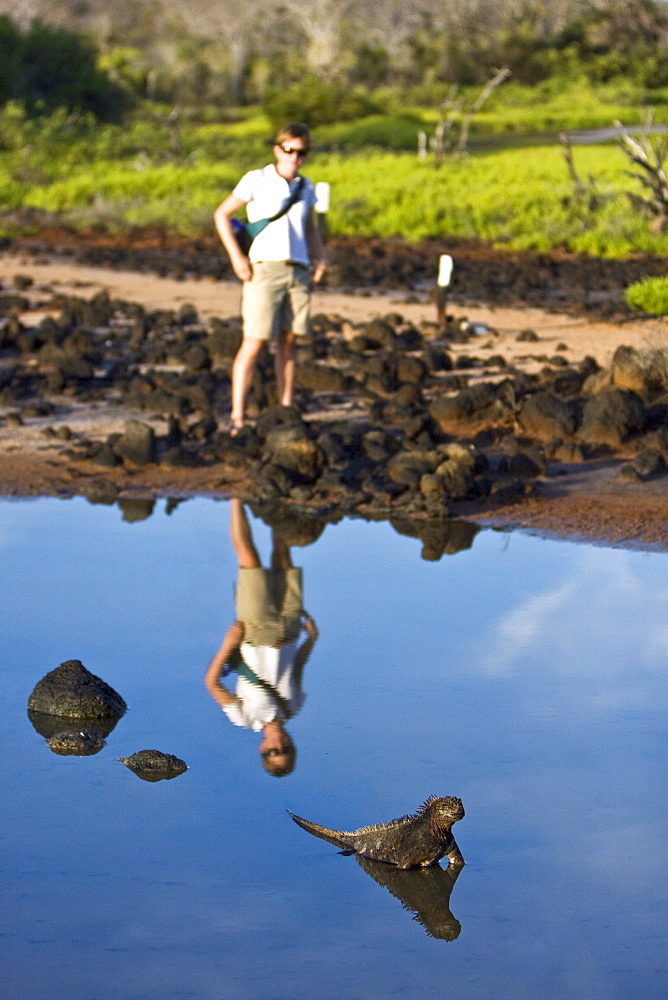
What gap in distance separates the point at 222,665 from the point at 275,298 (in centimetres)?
351

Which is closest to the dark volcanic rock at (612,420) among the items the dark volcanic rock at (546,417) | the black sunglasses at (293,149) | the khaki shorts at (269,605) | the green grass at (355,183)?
the dark volcanic rock at (546,417)

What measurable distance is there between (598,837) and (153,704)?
5.37 ft

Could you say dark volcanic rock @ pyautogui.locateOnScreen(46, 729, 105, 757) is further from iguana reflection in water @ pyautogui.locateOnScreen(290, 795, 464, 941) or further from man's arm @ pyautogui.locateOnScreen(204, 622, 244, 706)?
iguana reflection in water @ pyautogui.locateOnScreen(290, 795, 464, 941)

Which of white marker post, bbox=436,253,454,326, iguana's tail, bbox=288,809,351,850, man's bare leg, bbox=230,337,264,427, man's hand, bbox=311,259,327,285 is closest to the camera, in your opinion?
iguana's tail, bbox=288,809,351,850

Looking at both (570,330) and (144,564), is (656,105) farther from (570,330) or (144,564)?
(144,564)

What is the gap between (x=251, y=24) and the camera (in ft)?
216

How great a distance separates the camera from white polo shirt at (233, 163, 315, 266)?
7898 millimetres

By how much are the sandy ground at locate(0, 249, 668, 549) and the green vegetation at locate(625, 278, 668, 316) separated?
0.36 metres

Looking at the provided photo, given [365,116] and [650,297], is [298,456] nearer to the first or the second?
[650,297]

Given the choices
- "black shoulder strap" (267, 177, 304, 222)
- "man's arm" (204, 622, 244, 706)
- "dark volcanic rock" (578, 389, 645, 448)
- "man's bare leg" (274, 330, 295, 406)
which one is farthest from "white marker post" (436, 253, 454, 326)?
"man's arm" (204, 622, 244, 706)

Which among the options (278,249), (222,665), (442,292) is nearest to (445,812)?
(222,665)

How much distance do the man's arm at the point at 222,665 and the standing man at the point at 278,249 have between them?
279cm

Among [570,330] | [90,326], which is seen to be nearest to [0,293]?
[90,326]

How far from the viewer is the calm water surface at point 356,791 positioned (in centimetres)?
339
